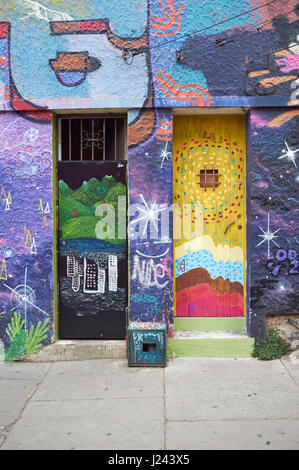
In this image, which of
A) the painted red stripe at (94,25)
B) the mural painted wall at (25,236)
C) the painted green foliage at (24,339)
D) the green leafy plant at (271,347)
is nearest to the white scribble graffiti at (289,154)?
the green leafy plant at (271,347)

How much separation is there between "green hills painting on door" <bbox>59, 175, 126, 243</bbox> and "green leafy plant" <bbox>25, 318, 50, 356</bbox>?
1.16 m

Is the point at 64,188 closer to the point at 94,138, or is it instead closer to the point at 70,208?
the point at 70,208

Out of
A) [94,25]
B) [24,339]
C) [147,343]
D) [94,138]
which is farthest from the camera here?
[94,138]

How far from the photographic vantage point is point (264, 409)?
14.8ft

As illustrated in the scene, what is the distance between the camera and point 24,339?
6020mm

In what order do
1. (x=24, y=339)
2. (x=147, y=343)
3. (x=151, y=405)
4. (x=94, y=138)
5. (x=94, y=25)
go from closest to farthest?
(x=151, y=405), (x=147, y=343), (x=94, y=25), (x=24, y=339), (x=94, y=138)

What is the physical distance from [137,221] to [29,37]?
264 centimetres

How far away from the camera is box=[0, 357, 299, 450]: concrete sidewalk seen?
399cm

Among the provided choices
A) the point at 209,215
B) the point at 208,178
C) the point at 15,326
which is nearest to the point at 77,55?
the point at 208,178

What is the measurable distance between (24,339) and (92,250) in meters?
1.42

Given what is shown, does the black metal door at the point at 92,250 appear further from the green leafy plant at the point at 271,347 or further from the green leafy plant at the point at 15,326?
the green leafy plant at the point at 271,347

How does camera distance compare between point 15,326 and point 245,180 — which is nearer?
point 15,326

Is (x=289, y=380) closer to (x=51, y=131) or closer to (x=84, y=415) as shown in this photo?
(x=84, y=415)

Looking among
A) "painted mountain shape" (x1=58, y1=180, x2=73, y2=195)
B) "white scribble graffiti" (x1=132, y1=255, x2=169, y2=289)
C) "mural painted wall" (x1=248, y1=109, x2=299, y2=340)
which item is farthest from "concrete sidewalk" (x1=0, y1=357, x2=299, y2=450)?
"painted mountain shape" (x1=58, y1=180, x2=73, y2=195)
